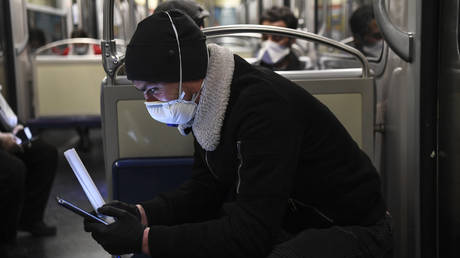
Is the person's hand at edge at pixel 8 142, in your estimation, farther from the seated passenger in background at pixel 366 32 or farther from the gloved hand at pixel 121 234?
the seated passenger in background at pixel 366 32

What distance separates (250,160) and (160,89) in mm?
302

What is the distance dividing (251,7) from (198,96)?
9.76 m

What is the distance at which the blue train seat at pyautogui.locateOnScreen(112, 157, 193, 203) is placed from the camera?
214 centimetres

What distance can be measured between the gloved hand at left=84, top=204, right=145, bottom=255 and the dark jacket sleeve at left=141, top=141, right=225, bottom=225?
0.33 m

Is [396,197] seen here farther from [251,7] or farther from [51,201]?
[251,7]

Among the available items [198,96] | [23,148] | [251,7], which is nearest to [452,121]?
[198,96]

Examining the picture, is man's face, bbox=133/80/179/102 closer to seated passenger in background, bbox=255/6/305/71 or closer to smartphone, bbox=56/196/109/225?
smartphone, bbox=56/196/109/225

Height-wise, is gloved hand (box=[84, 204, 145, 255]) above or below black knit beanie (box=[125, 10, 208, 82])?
below

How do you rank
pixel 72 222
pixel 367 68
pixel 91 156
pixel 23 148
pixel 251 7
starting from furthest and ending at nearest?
1. pixel 251 7
2. pixel 91 156
3. pixel 72 222
4. pixel 23 148
5. pixel 367 68

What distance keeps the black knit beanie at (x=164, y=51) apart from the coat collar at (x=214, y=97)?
3 centimetres

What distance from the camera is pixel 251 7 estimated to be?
1107cm

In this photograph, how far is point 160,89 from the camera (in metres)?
1.53

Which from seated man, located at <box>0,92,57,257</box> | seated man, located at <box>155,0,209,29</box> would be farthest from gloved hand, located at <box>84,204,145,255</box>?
seated man, located at <box>0,92,57,257</box>

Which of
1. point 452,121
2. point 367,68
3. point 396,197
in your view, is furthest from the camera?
point 396,197
